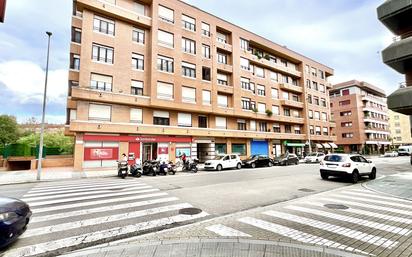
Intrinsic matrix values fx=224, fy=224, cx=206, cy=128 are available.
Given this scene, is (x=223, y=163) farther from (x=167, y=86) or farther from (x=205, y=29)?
(x=205, y=29)

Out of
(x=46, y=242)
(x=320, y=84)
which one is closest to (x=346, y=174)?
(x=46, y=242)

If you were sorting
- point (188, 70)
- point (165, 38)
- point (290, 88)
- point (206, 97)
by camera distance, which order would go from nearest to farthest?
1. point (165, 38)
2. point (188, 70)
3. point (206, 97)
4. point (290, 88)

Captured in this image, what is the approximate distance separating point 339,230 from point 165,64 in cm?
2352

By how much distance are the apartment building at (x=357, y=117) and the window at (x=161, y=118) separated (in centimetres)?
5551

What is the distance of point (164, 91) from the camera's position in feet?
81.3

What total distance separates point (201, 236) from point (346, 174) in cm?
1108

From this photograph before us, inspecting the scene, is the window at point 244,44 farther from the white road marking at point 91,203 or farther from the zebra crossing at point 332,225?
the zebra crossing at point 332,225

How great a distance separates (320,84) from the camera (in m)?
46.2

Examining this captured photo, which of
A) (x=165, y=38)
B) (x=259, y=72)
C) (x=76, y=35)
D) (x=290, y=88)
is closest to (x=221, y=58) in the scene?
(x=259, y=72)

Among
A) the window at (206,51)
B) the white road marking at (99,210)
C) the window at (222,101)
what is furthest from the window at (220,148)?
the white road marking at (99,210)

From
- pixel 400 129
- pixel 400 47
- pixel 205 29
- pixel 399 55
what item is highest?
pixel 205 29

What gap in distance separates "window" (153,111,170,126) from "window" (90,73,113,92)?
5283mm

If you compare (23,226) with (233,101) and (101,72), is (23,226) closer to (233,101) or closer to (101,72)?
(101,72)

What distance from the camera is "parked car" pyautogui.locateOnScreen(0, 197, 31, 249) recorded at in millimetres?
4117
